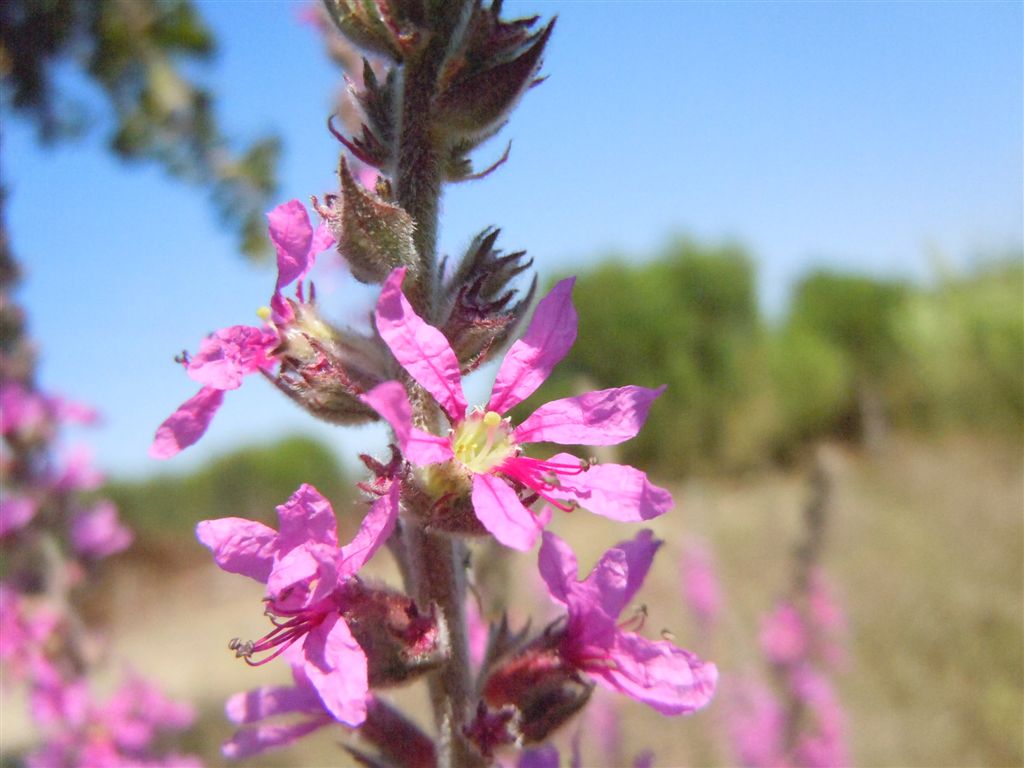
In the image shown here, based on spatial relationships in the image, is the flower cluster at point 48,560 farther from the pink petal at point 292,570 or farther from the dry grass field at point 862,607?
the pink petal at point 292,570

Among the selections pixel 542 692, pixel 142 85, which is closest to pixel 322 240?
pixel 542 692

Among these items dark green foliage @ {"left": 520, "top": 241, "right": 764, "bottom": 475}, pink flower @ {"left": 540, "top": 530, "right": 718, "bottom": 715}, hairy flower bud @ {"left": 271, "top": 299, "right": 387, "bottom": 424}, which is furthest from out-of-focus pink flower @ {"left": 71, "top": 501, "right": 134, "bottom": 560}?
dark green foliage @ {"left": 520, "top": 241, "right": 764, "bottom": 475}

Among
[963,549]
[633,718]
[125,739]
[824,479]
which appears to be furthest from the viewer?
[963,549]

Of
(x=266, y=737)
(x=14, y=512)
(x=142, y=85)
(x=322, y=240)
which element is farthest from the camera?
(x=142, y=85)

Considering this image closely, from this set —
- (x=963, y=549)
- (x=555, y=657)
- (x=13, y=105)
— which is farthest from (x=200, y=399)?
(x=963, y=549)

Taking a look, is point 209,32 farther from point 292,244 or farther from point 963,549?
point 963,549

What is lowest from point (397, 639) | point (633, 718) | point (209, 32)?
point (633, 718)

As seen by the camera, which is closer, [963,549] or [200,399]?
[200,399]

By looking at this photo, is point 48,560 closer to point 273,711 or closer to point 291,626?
point 273,711
